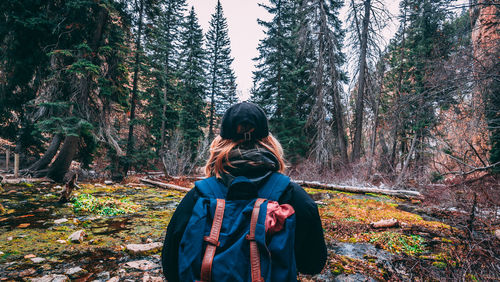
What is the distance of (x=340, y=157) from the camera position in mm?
14648

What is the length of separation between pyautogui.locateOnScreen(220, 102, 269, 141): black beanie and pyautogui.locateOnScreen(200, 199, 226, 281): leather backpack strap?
51cm

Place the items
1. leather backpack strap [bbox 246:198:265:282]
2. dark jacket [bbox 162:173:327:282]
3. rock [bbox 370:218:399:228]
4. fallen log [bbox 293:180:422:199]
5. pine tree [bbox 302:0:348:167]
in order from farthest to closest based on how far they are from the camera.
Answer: pine tree [bbox 302:0:348:167], fallen log [bbox 293:180:422:199], rock [bbox 370:218:399:228], dark jacket [bbox 162:173:327:282], leather backpack strap [bbox 246:198:265:282]

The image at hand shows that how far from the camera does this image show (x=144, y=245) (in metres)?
3.59

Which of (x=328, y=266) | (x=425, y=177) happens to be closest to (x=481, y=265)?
(x=328, y=266)

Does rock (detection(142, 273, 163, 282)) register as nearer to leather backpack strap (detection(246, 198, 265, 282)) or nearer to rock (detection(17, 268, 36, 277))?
rock (detection(17, 268, 36, 277))

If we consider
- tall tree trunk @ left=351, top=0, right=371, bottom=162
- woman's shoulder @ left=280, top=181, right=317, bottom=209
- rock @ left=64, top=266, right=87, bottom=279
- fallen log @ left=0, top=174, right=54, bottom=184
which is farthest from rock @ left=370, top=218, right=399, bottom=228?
fallen log @ left=0, top=174, right=54, bottom=184

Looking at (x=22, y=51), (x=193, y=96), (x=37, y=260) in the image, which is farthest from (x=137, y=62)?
(x=37, y=260)

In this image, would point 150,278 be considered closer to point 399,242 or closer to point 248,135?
point 248,135

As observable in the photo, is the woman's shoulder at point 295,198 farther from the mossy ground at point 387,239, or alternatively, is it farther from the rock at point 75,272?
the rock at point 75,272

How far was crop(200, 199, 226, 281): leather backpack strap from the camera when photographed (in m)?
1.10

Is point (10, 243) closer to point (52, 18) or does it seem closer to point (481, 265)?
point (481, 265)

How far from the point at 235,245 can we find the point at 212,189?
0.38 metres

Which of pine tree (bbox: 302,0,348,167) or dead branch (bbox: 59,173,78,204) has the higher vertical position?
pine tree (bbox: 302,0,348,167)

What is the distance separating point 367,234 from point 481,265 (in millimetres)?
2042
